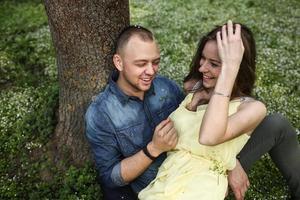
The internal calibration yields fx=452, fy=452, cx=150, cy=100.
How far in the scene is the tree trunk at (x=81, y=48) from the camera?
20.7 feet

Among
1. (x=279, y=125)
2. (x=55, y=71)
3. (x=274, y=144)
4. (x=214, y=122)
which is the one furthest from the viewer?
(x=55, y=71)

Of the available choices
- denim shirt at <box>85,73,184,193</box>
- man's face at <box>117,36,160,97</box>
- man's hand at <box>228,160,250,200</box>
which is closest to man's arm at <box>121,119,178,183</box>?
denim shirt at <box>85,73,184,193</box>

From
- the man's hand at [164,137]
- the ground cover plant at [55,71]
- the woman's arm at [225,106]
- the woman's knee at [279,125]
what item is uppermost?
the woman's arm at [225,106]

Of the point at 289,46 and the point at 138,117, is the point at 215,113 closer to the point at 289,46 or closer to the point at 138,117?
the point at 138,117

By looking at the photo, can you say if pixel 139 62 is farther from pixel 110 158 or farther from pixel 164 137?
pixel 110 158

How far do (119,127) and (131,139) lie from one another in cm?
25

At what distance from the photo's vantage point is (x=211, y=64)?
5559 millimetres

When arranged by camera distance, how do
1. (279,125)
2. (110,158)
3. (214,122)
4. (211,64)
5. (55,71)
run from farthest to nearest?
(55,71)
(279,125)
(110,158)
(211,64)
(214,122)

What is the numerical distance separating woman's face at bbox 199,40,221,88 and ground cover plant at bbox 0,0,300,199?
8.40 feet

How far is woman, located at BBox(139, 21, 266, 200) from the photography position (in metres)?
5.05

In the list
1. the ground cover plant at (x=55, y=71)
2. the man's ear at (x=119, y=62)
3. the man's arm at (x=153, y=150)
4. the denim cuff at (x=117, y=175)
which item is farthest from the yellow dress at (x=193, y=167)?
the ground cover plant at (x=55, y=71)

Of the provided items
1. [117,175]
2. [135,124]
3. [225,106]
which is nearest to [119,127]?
[135,124]

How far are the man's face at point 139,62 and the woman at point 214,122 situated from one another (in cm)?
59

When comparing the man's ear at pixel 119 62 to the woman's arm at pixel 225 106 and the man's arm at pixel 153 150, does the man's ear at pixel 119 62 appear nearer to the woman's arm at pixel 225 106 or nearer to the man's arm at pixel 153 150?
the man's arm at pixel 153 150
